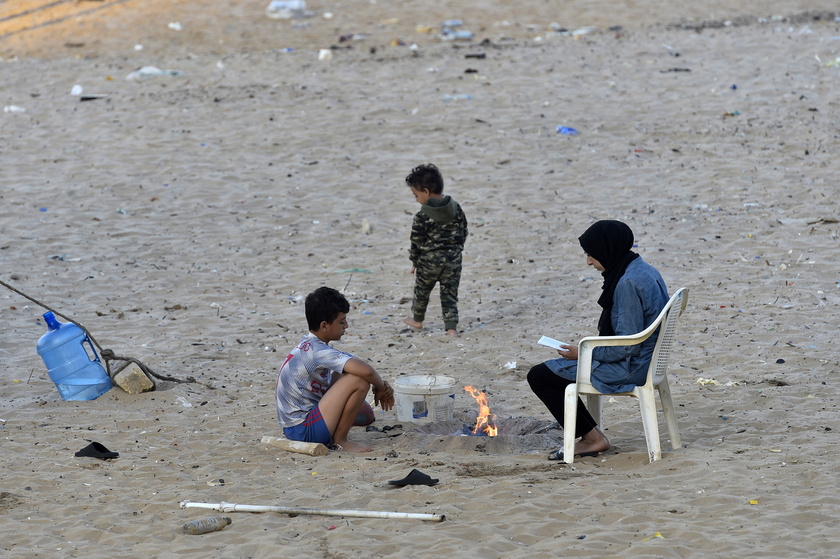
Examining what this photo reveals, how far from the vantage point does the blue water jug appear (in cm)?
632

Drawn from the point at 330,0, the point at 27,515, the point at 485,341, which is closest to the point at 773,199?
the point at 485,341

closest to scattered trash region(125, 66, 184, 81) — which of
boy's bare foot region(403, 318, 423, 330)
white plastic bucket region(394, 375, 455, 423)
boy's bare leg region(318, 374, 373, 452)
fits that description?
boy's bare foot region(403, 318, 423, 330)

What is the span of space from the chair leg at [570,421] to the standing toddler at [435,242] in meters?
2.60

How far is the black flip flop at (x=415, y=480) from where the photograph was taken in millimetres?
4719

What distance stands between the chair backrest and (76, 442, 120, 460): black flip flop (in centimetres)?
286

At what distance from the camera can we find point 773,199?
32.5ft

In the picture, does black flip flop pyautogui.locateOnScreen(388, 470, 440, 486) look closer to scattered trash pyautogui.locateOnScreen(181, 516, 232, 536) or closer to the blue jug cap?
scattered trash pyautogui.locateOnScreen(181, 516, 232, 536)

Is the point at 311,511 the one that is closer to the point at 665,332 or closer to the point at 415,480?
the point at 415,480

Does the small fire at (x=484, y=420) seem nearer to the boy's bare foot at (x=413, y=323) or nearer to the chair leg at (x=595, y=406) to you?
the chair leg at (x=595, y=406)

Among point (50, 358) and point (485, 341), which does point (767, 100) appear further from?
point (50, 358)

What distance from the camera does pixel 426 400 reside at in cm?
579

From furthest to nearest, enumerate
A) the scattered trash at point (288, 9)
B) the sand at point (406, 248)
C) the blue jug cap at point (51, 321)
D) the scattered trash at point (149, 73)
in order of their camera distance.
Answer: the scattered trash at point (288, 9) < the scattered trash at point (149, 73) < the blue jug cap at point (51, 321) < the sand at point (406, 248)

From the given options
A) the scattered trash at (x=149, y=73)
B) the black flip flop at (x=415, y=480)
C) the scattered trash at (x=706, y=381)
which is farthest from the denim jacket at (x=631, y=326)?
the scattered trash at (x=149, y=73)

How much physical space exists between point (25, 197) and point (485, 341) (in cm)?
592
